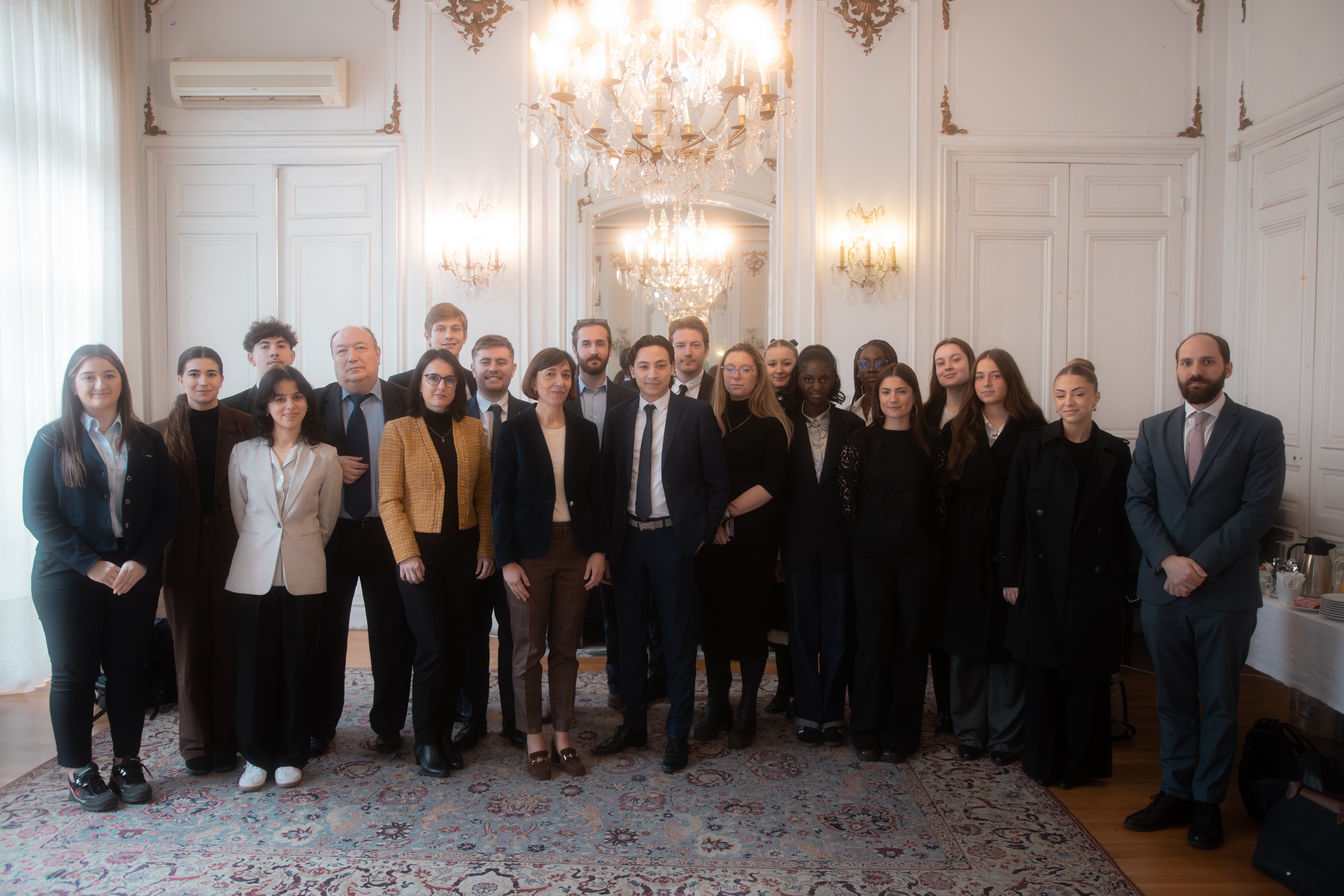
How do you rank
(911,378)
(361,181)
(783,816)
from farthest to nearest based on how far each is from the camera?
(361,181), (911,378), (783,816)

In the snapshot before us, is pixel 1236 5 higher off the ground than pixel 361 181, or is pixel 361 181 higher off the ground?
pixel 1236 5

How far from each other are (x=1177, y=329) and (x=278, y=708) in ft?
18.1

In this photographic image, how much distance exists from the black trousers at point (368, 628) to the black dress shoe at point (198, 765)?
0.38m

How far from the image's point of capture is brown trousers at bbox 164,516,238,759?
309cm

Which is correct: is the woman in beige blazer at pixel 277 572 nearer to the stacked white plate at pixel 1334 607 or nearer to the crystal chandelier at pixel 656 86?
the crystal chandelier at pixel 656 86

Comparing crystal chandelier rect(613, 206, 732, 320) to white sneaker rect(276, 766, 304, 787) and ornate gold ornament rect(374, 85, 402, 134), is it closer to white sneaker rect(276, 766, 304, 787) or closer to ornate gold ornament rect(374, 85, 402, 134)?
ornate gold ornament rect(374, 85, 402, 134)

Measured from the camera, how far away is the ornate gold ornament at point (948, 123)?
17.4ft

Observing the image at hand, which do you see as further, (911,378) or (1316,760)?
(911,378)

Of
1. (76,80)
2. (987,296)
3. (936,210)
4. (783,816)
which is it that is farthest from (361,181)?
(783,816)

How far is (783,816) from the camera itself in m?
2.85

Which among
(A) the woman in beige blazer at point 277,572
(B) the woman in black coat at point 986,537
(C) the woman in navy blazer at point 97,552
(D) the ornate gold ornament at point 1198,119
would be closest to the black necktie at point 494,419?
(A) the woman in beige blazer at point 277,572

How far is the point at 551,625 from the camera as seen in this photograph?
10.6 feet

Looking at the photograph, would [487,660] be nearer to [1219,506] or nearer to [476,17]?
[1219,506]

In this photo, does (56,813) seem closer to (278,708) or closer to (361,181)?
(278,708)
